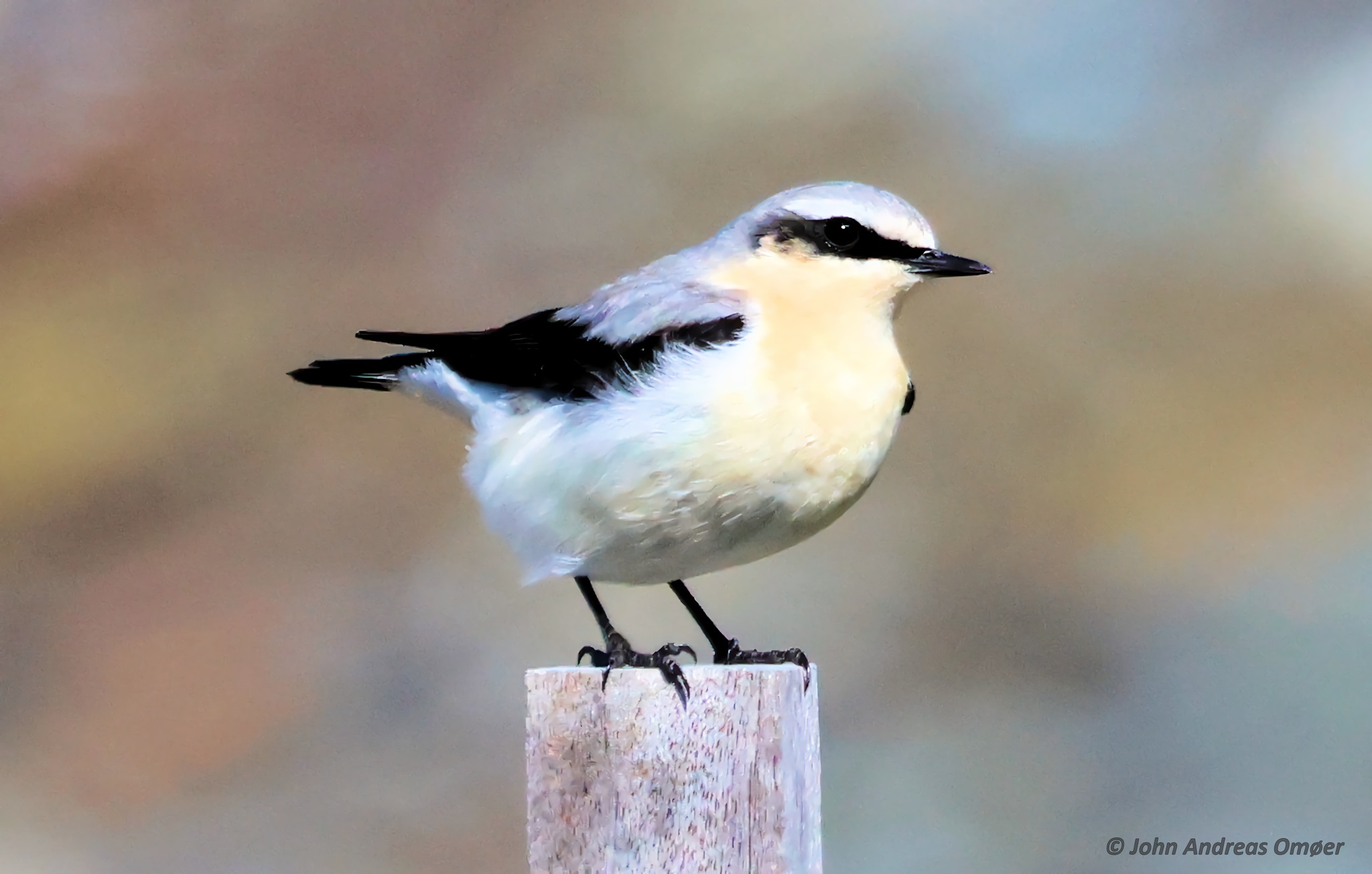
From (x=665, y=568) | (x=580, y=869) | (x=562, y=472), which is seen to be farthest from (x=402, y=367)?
(x=580, y=869)

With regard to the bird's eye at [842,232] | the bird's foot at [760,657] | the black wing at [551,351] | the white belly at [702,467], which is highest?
the bird's eye at [842,232]

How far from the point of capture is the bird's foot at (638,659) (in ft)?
7.58

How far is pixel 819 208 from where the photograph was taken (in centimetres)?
309

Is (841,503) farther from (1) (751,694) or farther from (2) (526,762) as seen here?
(2) (526,762)

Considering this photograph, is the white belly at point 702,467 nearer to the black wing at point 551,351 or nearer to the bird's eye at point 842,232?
the black wing at point 551,351

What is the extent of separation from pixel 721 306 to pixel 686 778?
3.62 ft

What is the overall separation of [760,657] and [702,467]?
0.59m

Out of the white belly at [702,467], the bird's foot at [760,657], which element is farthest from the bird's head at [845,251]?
the bird's foot at [760,657]

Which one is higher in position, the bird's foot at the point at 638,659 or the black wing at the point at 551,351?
the black wing at the point at 551,351

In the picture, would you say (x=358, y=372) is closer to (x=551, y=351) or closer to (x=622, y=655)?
(x=551, y=351)

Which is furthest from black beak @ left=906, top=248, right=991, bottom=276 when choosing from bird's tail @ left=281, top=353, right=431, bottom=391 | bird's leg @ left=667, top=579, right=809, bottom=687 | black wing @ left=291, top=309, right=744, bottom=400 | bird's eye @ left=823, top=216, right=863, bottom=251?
bird's tail @ left=281, top=353, right=431, bottom=391

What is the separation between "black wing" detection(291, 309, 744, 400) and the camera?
296cm

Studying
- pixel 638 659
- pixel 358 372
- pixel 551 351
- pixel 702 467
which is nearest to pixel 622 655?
pixel 638 659

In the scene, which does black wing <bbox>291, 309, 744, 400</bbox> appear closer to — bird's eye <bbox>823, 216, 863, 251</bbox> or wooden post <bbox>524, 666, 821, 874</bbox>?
bird's eye <bbox>823, 216, 863, 251</bbox>
